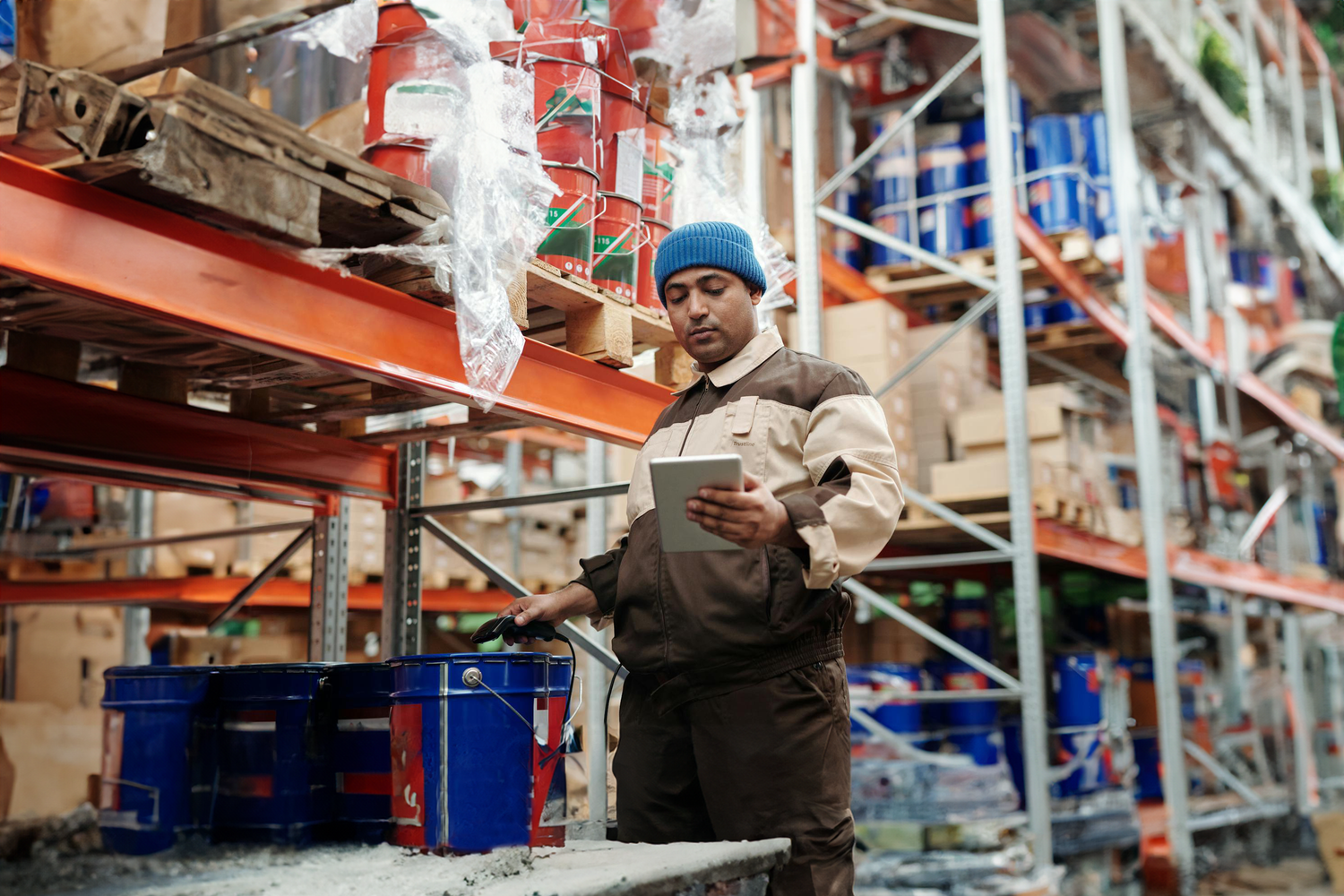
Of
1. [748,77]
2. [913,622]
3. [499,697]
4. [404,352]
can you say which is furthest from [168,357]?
[913,622]

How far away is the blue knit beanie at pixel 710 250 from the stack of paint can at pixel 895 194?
15.5ft

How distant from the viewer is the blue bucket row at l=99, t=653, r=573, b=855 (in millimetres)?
2074

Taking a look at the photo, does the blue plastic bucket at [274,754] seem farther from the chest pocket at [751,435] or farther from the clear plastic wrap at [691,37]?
the clear plastic wrap at [691,37]

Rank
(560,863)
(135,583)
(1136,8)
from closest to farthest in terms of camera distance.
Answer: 1. (560,863)
2. (135,583)
3. (1136,8)

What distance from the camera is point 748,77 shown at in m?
5.34

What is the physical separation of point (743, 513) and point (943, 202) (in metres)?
5.41

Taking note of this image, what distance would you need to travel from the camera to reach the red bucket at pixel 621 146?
9.71 feet

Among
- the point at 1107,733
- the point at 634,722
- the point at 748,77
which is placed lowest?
the point at 1107,733

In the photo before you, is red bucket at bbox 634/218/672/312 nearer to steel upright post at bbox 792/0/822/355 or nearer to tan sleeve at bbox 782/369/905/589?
tan sleeve at bbox 782/369/905/589

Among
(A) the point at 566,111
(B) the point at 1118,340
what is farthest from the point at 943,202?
(A) the point at 566,111

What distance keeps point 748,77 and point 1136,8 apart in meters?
3.64

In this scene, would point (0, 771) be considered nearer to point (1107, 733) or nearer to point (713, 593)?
point (713, 593)

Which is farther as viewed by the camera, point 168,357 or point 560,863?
point 168,357

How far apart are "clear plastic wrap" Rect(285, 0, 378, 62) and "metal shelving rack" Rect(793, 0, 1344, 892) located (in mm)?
3037
